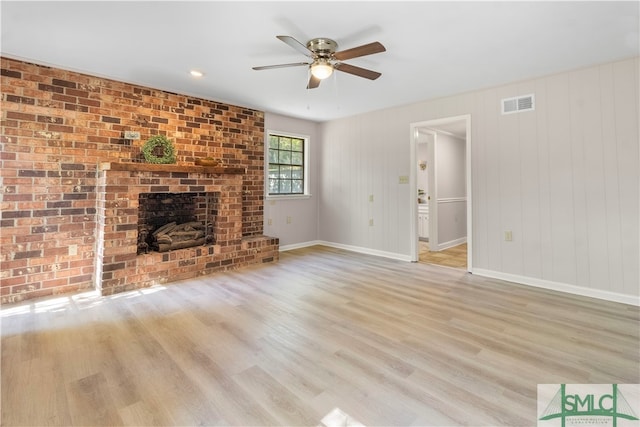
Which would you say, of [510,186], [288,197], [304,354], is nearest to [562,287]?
[510,186]

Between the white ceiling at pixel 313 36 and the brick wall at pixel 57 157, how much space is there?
217 millimetres

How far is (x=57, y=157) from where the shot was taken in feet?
10.5

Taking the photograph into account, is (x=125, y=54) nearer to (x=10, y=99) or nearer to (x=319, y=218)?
(x=10, y=99)

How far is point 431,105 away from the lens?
4.39 meters

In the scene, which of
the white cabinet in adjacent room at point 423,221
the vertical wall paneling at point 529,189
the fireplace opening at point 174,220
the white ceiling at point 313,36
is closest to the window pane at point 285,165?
the fireplace opening at point 174,220

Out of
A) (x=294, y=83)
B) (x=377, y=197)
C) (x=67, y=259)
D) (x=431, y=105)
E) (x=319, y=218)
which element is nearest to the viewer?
(x=67, y=259)

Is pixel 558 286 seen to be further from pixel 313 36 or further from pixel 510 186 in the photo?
pixel 313 36

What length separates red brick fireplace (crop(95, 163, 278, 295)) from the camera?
3.23 m

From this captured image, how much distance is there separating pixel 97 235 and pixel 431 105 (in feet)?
15.2

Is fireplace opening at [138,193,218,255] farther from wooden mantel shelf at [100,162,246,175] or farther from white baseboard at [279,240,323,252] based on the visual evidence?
white baseboard at [279,240,323,252]

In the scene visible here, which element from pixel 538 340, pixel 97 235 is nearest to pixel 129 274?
pixel 97 235

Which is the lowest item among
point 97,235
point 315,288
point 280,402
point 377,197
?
point 280,402

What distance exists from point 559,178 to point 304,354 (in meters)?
3.38

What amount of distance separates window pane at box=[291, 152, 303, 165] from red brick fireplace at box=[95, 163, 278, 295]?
1.66m
